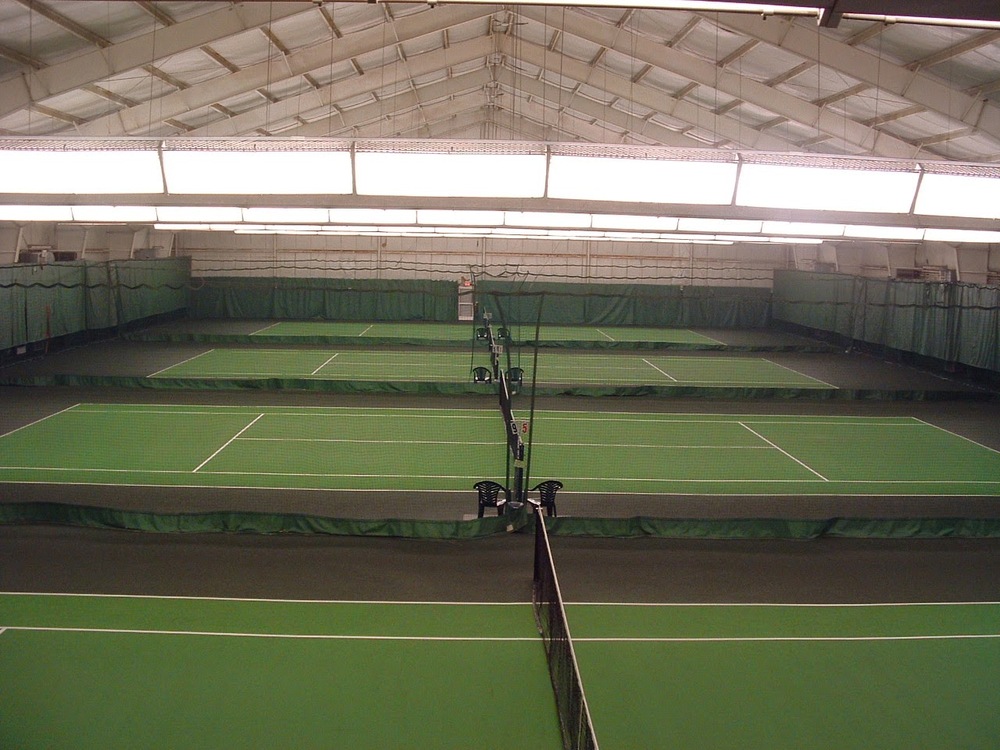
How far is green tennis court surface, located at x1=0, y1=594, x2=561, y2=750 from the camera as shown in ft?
20.4

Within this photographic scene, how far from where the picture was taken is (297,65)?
17.0 meters

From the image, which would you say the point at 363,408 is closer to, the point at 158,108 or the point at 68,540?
the point at 158,108

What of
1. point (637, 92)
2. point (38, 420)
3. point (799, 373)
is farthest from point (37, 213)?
point (799, 373)

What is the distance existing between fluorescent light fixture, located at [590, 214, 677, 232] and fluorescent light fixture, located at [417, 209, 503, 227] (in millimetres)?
1540

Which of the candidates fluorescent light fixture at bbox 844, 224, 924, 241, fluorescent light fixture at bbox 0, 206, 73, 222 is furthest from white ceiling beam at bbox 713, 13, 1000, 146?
fluorescent light fixture at bbox 0, 206, 73, 222

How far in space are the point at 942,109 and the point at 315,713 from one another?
13.4 m

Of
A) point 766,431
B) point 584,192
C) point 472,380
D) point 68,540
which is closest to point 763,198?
point 584,192

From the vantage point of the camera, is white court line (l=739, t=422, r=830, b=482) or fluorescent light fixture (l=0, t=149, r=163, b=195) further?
white court line (l=739, t=422, r=830, b=482)

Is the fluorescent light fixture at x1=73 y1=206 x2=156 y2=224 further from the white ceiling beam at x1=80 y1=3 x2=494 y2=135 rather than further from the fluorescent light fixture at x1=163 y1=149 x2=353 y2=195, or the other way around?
the white ceiling beam at x1=80 y1=3 x2=494 y2=135

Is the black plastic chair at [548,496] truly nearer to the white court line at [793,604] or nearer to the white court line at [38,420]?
the white court line at [793,604]

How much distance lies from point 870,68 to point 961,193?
750 cm

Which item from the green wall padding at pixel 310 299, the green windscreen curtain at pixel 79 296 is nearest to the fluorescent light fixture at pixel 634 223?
the green windscreen curtain at pixel 79 296

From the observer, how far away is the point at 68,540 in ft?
32.6

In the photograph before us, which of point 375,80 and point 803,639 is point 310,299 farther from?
point 803,639
